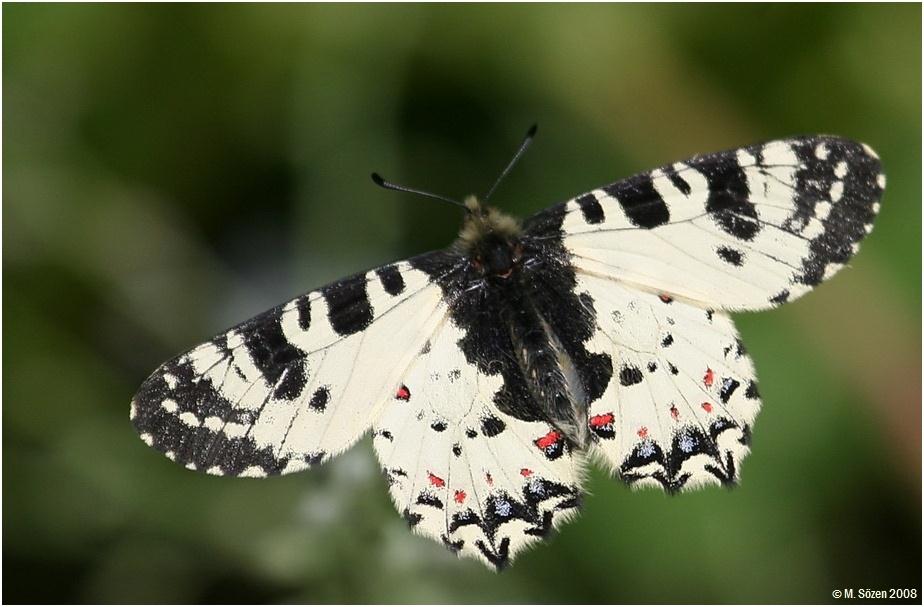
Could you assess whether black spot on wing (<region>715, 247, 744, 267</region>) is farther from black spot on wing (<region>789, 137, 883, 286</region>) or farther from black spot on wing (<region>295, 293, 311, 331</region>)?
black spot on wing (<region>295, 293, 311, 331</region>)

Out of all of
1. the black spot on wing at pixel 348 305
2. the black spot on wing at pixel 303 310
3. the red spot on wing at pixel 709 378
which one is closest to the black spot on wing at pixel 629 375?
the red spot on wing at pixel 709 378

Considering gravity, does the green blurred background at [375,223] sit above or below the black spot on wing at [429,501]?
above

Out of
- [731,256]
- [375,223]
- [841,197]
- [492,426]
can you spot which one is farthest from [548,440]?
[375,223]

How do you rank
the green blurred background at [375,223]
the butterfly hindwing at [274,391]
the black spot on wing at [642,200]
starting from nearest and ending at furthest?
the butterfly hindwing at [274,391] < the black spot on wing at [642,200] < the green blurred background at [375,223]

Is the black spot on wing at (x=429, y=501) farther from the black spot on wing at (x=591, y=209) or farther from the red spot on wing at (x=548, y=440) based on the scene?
the black spot on wing at (x=591, y=209)

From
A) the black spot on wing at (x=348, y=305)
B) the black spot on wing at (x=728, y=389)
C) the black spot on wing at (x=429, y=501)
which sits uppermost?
the black spot on wing at (x=348, y=305)

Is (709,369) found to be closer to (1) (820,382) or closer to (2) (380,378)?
(2) (380,378)

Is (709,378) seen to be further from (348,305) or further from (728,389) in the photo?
(348,305)
